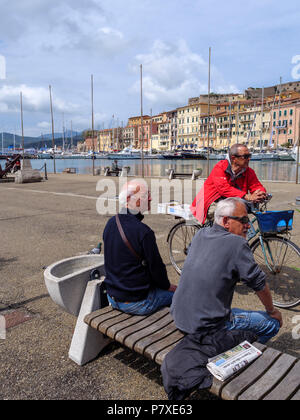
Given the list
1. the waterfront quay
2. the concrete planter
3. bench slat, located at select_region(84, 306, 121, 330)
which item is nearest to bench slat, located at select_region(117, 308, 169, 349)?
bench slat, located at select_region(84, 306, 121, 330)

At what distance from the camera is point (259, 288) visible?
2.43 metres

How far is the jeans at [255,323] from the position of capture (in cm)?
255

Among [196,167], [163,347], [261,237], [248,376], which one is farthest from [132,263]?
[196,167]

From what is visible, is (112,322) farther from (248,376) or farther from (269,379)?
(269,379)

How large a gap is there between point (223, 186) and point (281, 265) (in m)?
1.18

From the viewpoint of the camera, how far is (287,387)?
194cm

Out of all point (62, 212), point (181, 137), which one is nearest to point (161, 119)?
point (181, 137)

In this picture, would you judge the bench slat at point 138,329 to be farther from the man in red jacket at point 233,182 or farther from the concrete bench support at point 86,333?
the man in red jacket at point 233,182

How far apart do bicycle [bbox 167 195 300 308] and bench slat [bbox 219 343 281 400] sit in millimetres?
1983

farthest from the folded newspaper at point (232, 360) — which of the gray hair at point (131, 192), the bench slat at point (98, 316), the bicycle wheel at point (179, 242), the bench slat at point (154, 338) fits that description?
the bicycle wheel at point (179, 242)

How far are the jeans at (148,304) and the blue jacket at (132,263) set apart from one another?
39 mm

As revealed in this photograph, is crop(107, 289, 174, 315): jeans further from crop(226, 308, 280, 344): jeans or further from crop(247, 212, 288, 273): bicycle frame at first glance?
crop(247, 212, 288, 273): bicycle frame
